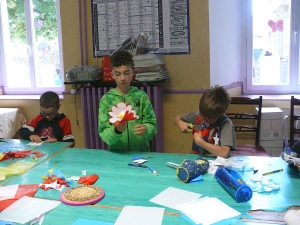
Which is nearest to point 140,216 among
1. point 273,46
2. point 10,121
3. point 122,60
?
point 122,60

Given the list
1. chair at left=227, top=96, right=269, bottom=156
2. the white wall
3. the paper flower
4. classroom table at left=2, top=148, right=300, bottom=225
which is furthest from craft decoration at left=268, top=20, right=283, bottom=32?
the paper flower

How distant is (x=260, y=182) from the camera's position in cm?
146

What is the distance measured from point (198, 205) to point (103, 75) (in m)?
2.20

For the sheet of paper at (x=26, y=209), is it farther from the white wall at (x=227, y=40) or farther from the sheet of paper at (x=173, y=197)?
the white wall at (x=227, y=40)

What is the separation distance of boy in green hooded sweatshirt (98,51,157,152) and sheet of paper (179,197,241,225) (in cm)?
82

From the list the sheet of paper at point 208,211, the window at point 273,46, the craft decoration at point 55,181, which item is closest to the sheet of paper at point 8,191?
the craft decoration at point 55,181

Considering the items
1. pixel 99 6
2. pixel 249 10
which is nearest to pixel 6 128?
pixel 99 6

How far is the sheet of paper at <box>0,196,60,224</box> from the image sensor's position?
4.05ft

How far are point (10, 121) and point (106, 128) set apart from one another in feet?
7.39

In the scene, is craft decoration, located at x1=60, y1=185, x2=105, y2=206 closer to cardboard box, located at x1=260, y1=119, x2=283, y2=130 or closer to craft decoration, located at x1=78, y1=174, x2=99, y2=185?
craft decoration, located at x1=78, y1=174, x2=99, y2=185

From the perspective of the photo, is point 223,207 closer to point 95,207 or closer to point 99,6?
point 95,207

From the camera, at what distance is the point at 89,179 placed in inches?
61.4

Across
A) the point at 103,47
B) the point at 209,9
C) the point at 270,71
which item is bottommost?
the point at 270,71

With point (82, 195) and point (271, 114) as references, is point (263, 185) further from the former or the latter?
point (271, 114)
